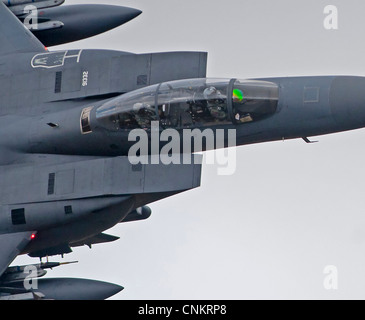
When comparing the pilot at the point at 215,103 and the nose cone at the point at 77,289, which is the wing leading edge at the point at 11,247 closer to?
the nose cone at the point at 77,289

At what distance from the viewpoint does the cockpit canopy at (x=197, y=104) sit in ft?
82.8

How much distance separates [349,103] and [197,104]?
2.94 metres

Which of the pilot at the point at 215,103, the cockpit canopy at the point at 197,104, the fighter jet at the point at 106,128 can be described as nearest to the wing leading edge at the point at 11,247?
the fighter jet at the point at 106,128

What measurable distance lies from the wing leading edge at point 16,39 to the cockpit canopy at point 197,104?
384 centimetres

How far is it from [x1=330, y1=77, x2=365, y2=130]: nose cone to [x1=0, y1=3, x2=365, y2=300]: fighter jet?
2 centimetres


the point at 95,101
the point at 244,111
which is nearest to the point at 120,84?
the point at 95,101

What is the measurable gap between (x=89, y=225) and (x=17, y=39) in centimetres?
496

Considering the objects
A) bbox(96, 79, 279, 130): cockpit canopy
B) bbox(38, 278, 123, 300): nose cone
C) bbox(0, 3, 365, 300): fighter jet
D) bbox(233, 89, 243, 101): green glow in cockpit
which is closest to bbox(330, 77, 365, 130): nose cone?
bbox(0, 3, 365, 300): fighter jet

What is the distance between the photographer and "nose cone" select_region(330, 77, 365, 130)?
24.9 m

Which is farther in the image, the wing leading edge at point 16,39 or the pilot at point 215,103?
the wing leading edge at point 16,39

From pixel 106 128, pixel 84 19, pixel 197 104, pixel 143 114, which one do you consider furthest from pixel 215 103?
pixel 84 19

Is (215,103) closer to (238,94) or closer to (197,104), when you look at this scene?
(197,104)

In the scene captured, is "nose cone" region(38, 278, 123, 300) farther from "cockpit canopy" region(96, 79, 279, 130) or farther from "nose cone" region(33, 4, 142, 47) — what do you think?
"nose cone" region(33, 4, 142, 47)

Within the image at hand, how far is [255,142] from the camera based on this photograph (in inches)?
1019
